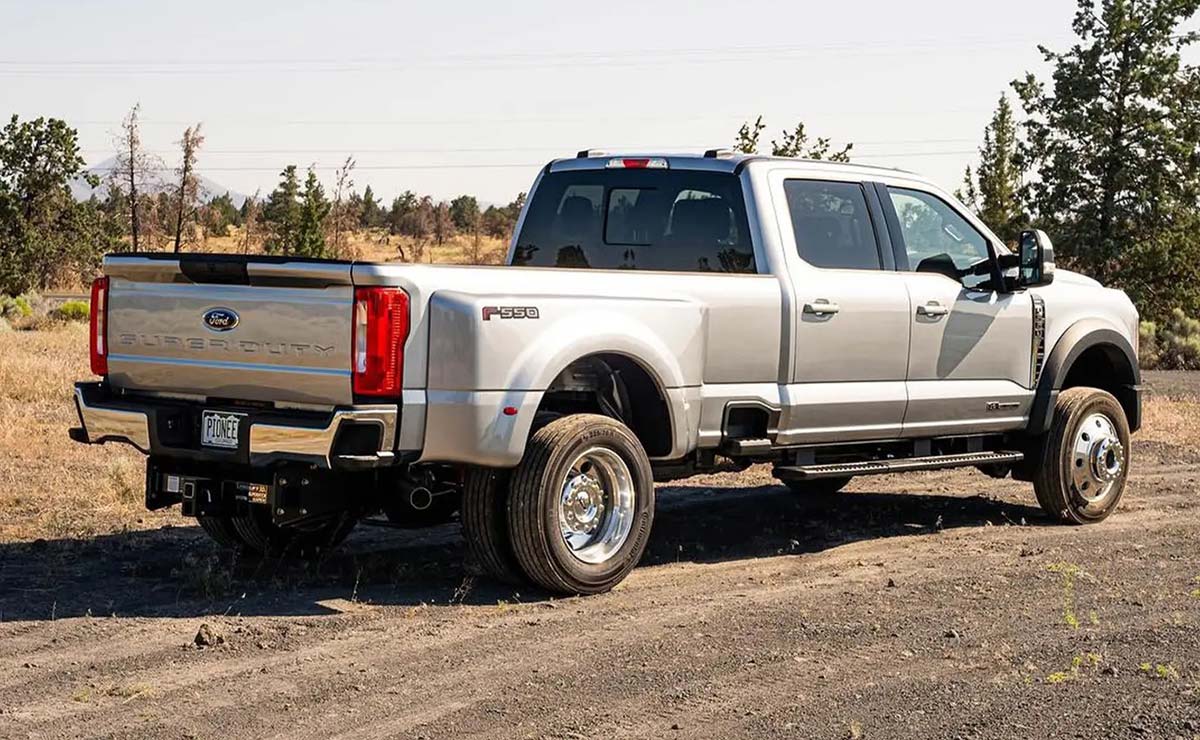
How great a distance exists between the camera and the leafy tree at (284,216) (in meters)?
44.4

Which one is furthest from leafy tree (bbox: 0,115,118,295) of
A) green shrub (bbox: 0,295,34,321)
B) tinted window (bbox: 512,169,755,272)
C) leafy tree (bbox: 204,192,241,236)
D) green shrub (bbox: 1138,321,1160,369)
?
tinted window (bbox: 512,169,755,272)

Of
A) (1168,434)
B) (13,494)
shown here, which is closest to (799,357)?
(13,494)

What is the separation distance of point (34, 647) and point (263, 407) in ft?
4.67

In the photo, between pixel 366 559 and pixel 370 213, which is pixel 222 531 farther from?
pixel 370 213

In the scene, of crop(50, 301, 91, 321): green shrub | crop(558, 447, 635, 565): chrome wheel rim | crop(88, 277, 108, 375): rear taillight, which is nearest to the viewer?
crop(558, 447, 635, 565): chrome wheel rim

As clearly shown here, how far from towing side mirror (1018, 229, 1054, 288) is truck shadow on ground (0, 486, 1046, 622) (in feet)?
5.34

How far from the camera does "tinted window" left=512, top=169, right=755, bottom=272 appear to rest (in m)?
8.87

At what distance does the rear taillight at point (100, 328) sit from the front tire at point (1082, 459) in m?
5.67

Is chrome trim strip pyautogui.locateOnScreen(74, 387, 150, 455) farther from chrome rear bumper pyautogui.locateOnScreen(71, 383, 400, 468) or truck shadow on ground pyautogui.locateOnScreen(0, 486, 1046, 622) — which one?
truck shadow on ground pyautogui.locateOnScreen(0, 486, 1046, 622)

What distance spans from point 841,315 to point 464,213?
59524mm

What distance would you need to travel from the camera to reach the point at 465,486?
7.59 meters

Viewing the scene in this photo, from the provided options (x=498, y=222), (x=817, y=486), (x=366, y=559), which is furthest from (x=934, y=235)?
(x=498, y=222)

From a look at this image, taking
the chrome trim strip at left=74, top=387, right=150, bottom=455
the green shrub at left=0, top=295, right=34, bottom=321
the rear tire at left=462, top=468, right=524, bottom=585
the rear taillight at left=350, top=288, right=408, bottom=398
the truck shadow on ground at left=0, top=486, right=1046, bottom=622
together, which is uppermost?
the rear taillight at left=350, top=288, right=408, bottom=398

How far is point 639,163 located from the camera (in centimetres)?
920
